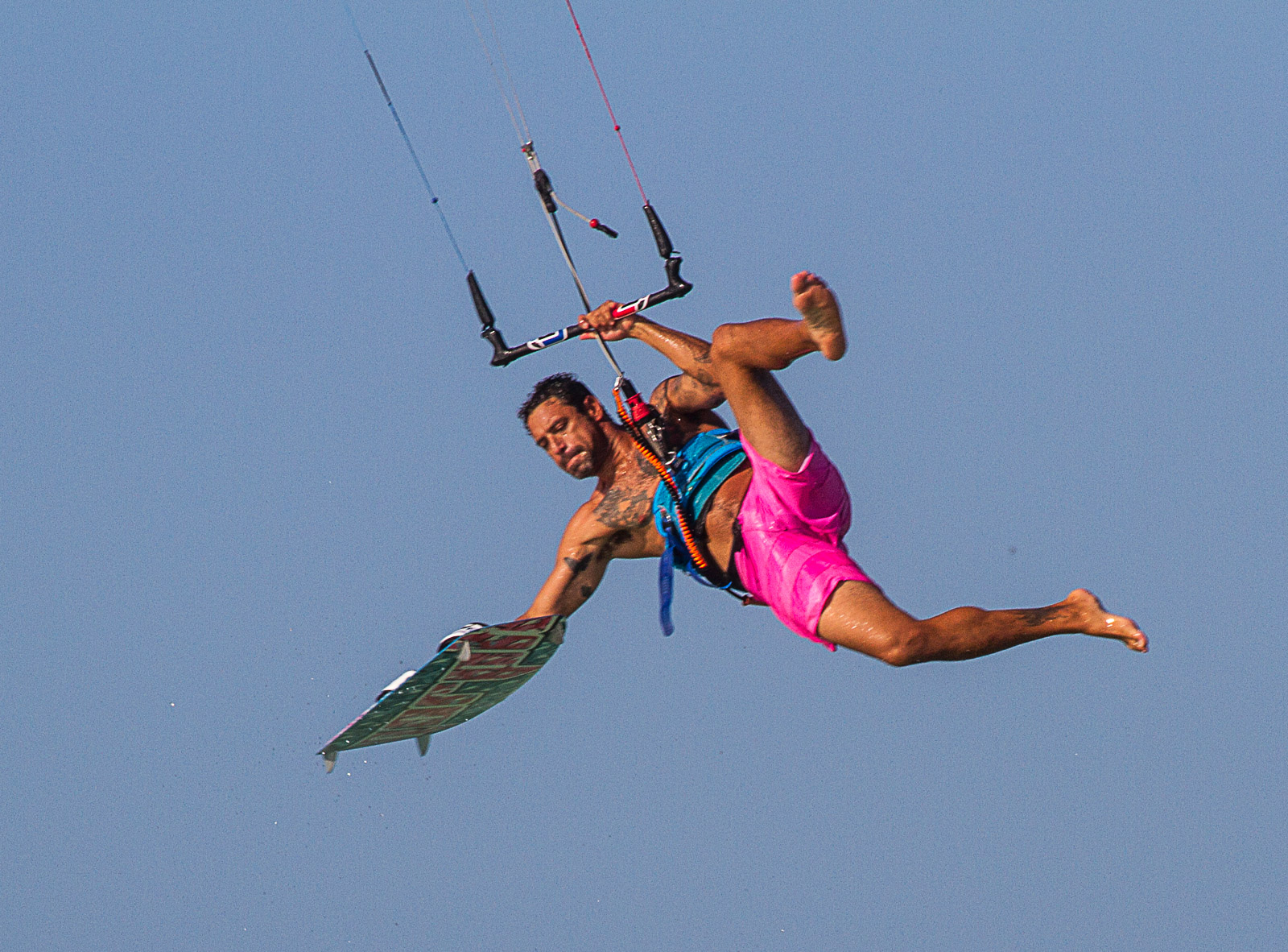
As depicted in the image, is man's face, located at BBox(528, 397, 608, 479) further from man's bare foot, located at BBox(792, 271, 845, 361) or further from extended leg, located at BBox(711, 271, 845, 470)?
man's bare foot, located at BBox(792, 271, 845, 361)

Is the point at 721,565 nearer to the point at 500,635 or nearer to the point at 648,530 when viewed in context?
the point at 648,530

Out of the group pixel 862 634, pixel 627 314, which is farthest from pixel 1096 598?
pixel 627 314

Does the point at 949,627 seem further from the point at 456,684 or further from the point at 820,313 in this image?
the point at 456,684

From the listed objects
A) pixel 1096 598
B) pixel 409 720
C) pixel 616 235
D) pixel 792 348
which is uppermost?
pixel 616 235

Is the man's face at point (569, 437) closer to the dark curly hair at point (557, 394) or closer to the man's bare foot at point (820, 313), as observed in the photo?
the dark curly hair at point (557, 394)

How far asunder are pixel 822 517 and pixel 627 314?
1.31 meters

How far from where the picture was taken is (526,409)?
376 inches

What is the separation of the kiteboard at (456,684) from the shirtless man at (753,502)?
9.0 inches

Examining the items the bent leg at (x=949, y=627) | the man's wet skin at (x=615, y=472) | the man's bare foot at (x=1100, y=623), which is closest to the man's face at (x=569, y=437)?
the man's wet skin at (x=615, y=472)

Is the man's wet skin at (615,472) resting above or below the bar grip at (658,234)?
below

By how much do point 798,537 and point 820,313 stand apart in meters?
1.49

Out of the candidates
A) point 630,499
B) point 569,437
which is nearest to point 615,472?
point 630,499

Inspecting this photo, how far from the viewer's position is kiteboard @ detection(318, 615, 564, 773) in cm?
920

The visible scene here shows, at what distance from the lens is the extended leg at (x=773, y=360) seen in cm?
797
